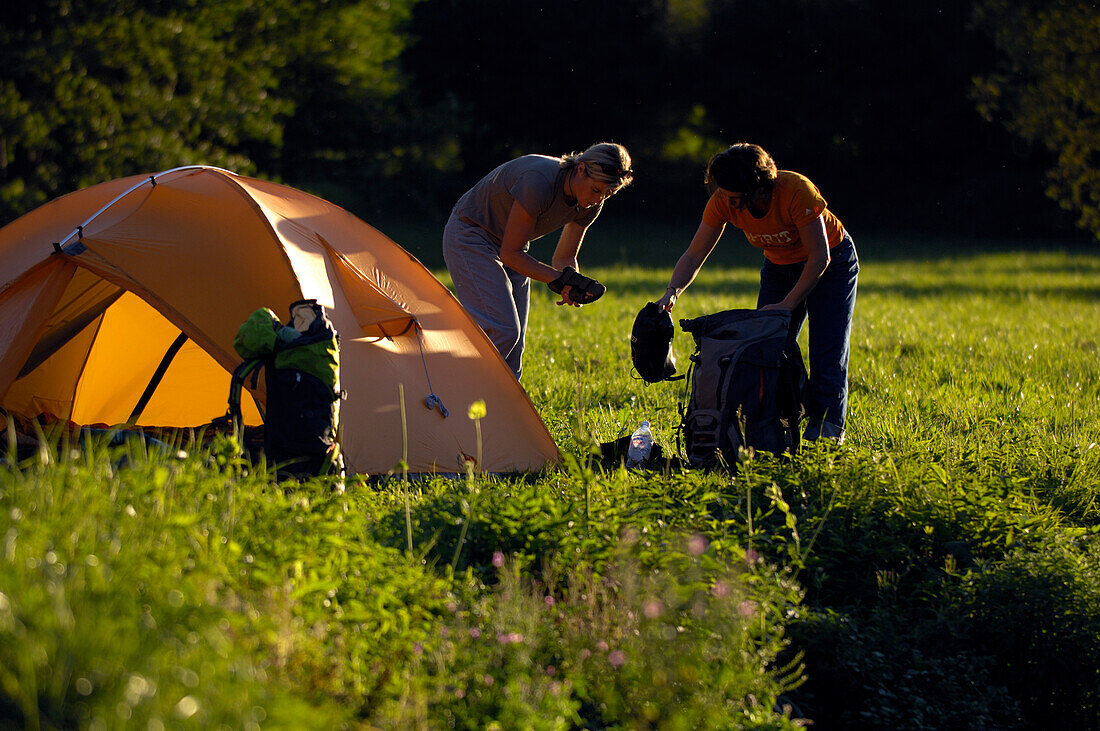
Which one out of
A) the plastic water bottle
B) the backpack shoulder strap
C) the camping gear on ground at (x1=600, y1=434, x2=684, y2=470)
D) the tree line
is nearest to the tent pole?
the backpack shoulder strap

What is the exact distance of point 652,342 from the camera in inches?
183

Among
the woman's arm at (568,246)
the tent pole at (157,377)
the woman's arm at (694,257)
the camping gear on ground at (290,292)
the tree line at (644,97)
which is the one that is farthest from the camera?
the tree line at (644,97)

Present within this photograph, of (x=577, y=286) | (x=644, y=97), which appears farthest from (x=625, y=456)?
(x=644, y=97)

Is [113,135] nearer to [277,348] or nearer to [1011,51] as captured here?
[277,348]

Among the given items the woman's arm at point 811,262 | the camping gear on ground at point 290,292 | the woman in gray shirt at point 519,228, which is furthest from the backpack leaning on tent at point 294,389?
the woman's arm at point 811,262

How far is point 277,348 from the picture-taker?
3693mm

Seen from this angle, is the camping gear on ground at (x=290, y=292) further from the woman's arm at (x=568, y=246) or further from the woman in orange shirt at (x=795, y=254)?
the woman in orange shirt at (x=795, y=254)

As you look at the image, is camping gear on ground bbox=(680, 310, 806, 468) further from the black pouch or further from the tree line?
the tree line

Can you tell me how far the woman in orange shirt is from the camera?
14.6 feet

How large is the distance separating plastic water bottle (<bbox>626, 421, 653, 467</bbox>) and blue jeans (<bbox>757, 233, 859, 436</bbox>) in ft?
2.90

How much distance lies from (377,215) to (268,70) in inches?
307

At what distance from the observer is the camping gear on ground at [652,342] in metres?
4.60

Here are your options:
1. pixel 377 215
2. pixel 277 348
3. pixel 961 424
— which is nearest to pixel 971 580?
pixel 961 424

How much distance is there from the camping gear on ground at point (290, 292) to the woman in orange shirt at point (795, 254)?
1009 millimetres
